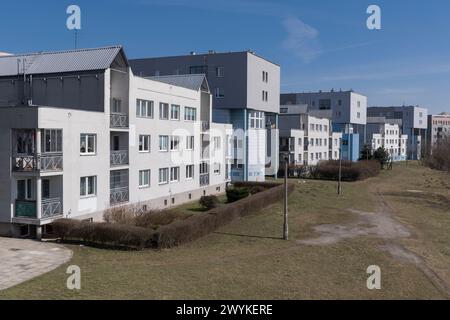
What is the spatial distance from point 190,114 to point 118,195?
38.9 ft

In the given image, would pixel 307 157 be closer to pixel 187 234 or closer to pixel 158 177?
pixel 158 177

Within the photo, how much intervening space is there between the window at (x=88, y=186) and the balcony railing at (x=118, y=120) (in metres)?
3.55

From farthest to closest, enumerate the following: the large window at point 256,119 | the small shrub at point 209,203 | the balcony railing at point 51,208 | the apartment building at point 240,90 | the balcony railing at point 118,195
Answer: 1. the large window at point 256,119
2. the apartment building at point 240,90
3. the small shrub at point 209,203
4. the balcony railing at point 118,195
5. the balcony railing at point 51,208

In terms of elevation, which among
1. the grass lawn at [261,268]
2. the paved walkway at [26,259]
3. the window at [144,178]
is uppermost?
the window at [144,178]

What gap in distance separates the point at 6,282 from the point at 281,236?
13572 mm

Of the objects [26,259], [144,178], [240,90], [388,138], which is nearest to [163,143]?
[144,178]

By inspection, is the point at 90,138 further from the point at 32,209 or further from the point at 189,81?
the point at 189,81

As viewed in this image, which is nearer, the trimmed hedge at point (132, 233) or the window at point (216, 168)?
the trimmed hedge at point (132, 233)

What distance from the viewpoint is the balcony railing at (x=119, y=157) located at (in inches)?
1087

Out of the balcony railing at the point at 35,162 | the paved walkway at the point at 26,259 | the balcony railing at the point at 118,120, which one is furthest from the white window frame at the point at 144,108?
the paved walkway at the point at 26,259

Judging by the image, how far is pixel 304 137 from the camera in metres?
73.5

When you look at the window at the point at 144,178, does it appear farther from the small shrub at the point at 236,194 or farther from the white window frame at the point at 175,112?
the small shrub at the point at 236,194

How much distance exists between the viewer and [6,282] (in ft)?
47.2
